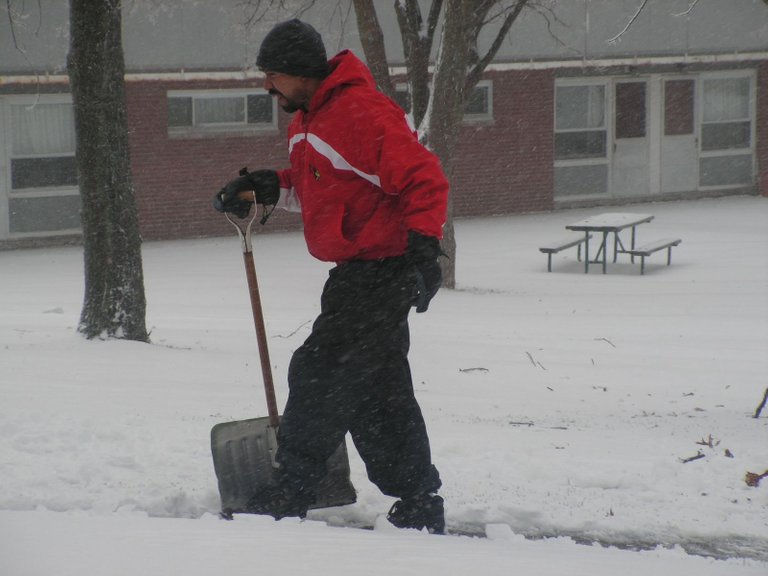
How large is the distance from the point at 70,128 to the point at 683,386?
12.7m

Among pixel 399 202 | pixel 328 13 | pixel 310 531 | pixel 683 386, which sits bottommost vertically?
pixel 683 386

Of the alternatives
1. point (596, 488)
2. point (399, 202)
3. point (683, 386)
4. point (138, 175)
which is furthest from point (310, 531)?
point (138, 175)

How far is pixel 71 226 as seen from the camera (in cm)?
1753

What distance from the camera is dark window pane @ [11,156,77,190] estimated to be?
17.1m

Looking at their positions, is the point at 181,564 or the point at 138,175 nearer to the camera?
the point at 181,564

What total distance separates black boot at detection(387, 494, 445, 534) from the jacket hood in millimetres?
1454

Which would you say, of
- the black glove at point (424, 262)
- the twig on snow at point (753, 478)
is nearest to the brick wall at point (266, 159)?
the twig on snow at point (753, 478)

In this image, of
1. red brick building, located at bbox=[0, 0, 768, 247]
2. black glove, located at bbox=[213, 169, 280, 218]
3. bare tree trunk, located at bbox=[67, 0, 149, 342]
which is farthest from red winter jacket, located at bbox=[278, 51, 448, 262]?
red brick building, located at bbox=[0, 0, 768, 247]

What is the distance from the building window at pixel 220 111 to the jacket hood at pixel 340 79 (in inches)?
562

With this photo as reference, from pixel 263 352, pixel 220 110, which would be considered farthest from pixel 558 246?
pixel 263 352

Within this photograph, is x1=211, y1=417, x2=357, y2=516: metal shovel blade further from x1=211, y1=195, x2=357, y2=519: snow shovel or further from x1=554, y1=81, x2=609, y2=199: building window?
x1=554, y1=81, x2=609, y2=199: building window

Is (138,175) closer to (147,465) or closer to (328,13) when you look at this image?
(328,13)

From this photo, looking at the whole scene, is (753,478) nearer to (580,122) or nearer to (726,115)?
(580,122)

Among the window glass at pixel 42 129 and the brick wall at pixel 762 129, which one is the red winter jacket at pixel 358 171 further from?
the brick wall at pixel 762 129
